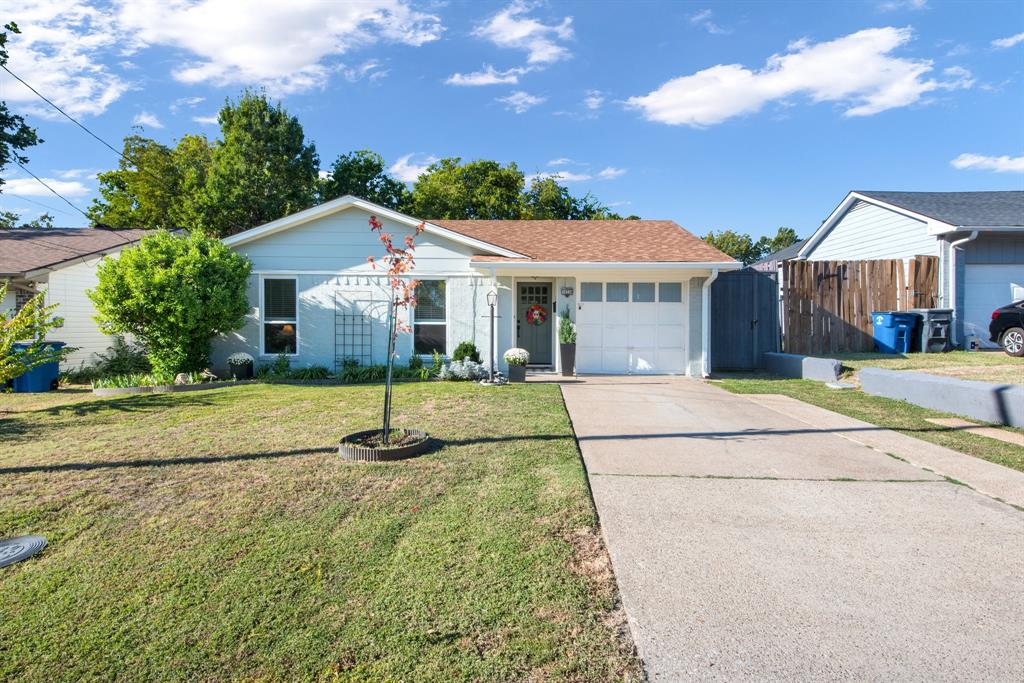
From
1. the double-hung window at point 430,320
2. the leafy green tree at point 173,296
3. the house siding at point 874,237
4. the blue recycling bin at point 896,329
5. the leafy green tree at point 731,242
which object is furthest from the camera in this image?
the leafy green tree at point 731,242

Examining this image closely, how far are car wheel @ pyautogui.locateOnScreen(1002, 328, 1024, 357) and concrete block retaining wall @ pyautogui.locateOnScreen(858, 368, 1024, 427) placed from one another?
148 inches

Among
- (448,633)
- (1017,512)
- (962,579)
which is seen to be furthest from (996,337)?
(448,633)

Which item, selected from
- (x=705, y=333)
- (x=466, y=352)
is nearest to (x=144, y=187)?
(x=466, y=352)

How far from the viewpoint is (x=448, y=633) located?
2.47m

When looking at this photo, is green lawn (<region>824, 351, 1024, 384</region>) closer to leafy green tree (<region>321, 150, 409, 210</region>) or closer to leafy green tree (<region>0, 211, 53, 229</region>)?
leafy green tree (<region>321, 150, 409, 210</region>)

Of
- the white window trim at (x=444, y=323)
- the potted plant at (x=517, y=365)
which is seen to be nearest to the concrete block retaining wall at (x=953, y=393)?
the potted plant at (x=517, y=365)

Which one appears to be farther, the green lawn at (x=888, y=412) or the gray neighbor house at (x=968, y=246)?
the gray neighbor house at (x=968, y=246)

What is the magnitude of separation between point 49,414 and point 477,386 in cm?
627

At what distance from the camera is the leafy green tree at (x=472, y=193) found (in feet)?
92.5

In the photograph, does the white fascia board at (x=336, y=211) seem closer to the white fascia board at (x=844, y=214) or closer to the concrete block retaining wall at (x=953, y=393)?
the concrete block retaining wall at (x=953, y=393)

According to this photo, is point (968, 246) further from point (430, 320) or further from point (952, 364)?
point (430, 320)

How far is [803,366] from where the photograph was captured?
37.5 feet

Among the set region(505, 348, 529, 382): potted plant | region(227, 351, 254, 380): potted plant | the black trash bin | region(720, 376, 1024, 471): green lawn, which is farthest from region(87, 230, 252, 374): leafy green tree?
the black trash bin

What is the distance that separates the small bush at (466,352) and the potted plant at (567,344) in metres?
1.77
